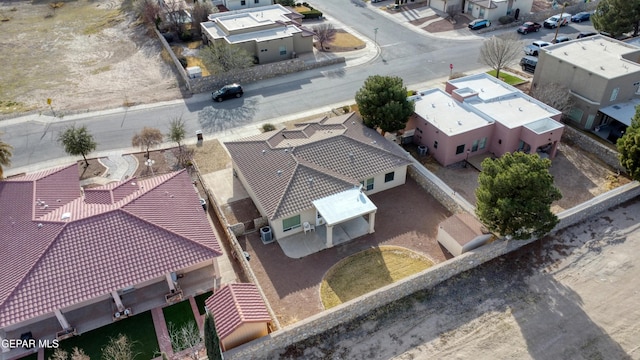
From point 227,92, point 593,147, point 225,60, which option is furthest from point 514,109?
point 225,60

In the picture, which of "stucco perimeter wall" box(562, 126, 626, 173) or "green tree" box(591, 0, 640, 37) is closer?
"stucco perimeter wall" box(562, 126, 626, 173)

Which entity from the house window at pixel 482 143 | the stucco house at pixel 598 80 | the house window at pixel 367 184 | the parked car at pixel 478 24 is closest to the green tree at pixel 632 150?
the stucco house at pixel 598 80

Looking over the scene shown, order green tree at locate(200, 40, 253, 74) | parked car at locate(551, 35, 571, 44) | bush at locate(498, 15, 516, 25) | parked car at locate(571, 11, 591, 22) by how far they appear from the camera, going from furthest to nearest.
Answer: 1. parked car at locate(571, 11, 591, 22)
2. bush at locate(498, 15, 516, 25)
3. parked car at locate(551, 35, 571, 44)
4. green tree at locate(200, 40, 253, 74)

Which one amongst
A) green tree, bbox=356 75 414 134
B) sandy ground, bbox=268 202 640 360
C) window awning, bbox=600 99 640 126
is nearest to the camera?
sandy ground, bbox=268 202 640 360

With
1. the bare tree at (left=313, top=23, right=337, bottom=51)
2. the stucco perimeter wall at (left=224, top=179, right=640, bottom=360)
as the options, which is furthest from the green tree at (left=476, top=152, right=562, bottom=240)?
the bare tree at (left=313, top=23, right=337, bottom=51)

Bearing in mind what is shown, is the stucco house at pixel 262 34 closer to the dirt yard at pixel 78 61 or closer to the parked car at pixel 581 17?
the dirt yard at pixel 78 61

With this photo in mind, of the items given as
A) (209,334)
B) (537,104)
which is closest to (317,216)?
(209,334)

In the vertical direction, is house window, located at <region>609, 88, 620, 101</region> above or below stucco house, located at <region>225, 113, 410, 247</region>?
above

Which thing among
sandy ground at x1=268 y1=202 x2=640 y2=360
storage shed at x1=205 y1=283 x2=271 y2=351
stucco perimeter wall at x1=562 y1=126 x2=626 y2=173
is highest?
storage shed at x1=205 y1=283 x2=271 y2=351

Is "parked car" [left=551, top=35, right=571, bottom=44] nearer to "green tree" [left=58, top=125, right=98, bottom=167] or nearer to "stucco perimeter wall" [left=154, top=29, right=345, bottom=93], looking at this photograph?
"stucco perimeter wall" [left=154, top=29, right=345, bottom=93]
